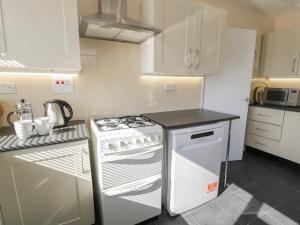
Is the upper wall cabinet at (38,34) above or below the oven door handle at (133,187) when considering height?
above

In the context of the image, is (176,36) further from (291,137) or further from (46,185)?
(291,137)

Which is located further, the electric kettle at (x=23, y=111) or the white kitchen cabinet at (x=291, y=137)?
the white kitchen cabinet at (x=291, y=137)

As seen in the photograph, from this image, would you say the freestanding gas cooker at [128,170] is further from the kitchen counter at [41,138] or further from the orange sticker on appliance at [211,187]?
the orange sticker on appliance at [211,187]

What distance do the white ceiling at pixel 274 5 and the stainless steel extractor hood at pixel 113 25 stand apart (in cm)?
197

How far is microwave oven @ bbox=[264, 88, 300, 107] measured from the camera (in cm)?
246

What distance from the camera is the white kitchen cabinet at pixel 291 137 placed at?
91.0 inches

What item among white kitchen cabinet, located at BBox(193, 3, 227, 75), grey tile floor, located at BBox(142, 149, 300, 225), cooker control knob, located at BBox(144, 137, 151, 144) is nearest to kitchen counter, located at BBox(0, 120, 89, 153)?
cooker control knob, located at BBox(144, 137, 151, 144)

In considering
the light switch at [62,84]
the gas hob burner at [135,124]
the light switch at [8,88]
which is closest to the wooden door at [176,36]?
the gas hob burner at [135,124]

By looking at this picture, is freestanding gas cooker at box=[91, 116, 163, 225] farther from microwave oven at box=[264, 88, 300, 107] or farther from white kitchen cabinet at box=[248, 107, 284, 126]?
microwave oven at box=[264, 88, 300, 107]

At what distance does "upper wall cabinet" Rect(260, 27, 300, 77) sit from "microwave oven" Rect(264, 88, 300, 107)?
32 centimetres

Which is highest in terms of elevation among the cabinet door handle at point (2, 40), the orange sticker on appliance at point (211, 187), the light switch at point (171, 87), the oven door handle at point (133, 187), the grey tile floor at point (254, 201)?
the cabinet door handle at point (2, 40)

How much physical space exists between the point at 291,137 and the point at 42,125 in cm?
304

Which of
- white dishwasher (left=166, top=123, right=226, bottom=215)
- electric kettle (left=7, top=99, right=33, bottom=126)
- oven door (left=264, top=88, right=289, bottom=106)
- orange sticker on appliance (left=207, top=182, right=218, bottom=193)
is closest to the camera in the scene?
electric kettle (left=7, top=99, right=33, bottom=126)

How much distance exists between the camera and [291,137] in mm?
2379
